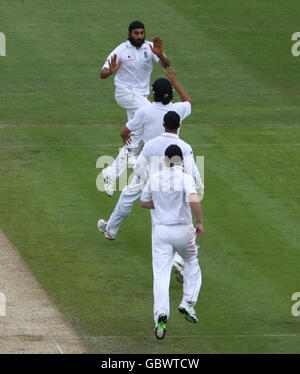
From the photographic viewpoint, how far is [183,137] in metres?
19.8

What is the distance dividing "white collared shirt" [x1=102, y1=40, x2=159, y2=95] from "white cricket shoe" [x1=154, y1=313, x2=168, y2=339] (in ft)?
17.8

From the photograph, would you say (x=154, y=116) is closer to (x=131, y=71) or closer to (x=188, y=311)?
(x=131, y=71)

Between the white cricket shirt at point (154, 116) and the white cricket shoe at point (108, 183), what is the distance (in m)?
2.25

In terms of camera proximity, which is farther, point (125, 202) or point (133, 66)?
point (133, 66)

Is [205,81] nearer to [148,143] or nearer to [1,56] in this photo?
[1,56]

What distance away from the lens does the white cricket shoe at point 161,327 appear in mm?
11828

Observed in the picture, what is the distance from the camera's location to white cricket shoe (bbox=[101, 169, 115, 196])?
1646cm

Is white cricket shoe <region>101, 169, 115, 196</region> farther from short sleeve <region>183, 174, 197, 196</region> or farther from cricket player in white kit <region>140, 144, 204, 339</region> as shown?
short sleeve <region>183, 174, 197, 196</region>

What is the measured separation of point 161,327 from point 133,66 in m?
5.76

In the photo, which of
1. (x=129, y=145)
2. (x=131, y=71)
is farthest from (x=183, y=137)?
(x=129, y=145)

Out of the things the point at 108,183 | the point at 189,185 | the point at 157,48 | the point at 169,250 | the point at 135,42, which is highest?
the point at 135,42

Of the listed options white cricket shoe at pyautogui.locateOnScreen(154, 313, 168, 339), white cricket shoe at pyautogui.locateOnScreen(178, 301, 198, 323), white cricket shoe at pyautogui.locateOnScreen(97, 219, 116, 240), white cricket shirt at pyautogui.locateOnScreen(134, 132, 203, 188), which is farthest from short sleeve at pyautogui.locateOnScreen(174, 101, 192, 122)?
white cricket shoe at pyautogui.locateOnScreen(154, 313, 168, 339)

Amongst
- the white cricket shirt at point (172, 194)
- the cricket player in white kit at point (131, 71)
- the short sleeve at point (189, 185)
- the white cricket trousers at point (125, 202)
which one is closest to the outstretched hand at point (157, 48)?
the cricket player in white kit at point (131, 71)

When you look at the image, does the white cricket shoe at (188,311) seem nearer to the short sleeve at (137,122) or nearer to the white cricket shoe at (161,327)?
the white cricket shoe at (161,327)
